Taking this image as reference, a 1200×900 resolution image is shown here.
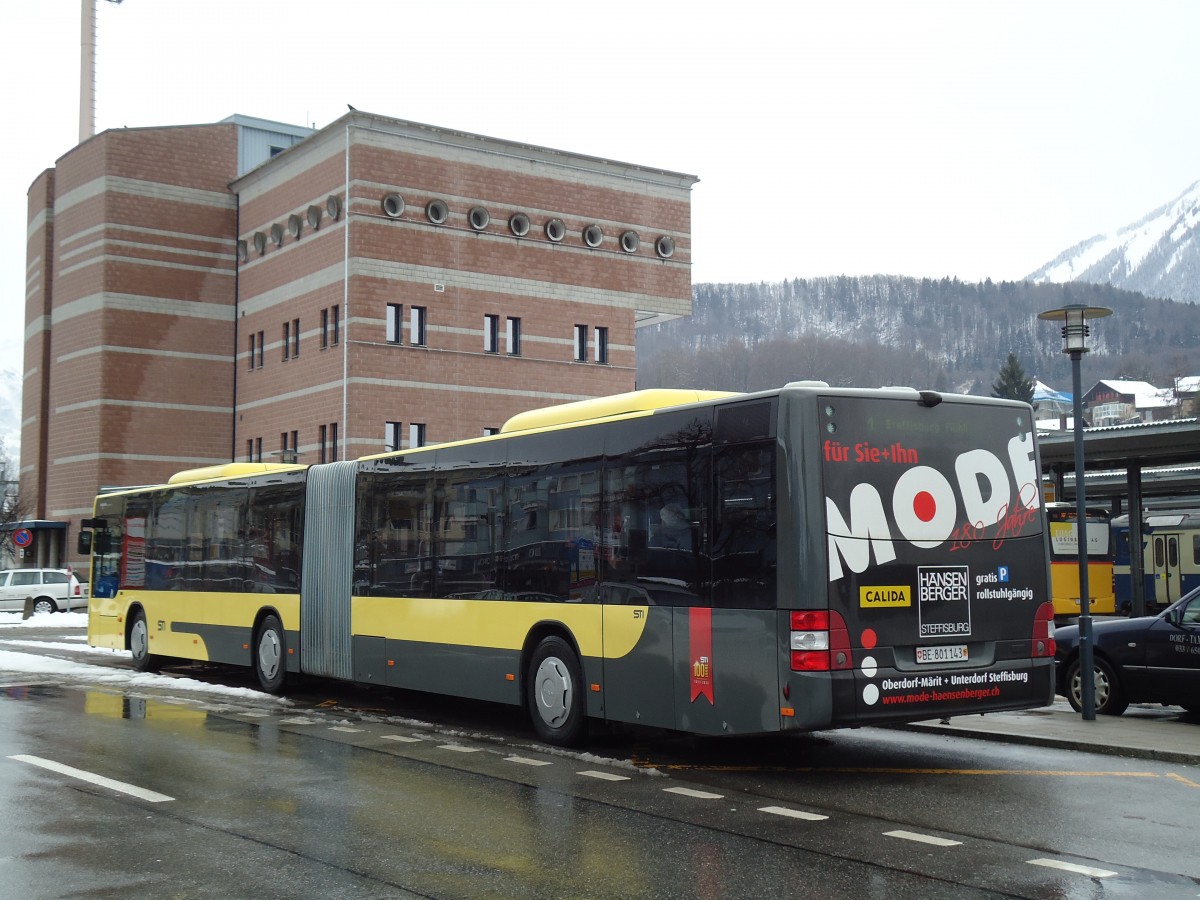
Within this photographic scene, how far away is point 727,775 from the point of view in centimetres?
1028

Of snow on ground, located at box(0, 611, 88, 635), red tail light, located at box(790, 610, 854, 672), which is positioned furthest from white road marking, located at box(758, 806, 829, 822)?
snow on ground, located at box(0, 611, 88, 635)

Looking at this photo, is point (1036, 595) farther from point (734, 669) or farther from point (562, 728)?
point (562, 728)

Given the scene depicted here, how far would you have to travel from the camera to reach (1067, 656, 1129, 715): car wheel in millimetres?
13961

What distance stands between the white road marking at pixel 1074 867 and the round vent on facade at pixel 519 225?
4515cm

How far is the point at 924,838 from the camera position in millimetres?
7840

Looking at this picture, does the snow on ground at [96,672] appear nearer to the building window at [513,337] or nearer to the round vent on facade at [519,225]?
the building window at [513,337]

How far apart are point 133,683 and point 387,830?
11.6 meters

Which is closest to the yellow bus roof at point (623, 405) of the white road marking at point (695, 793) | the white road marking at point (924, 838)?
the white road marking at point (695, 793)

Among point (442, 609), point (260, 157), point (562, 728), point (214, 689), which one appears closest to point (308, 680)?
point (214, 689)

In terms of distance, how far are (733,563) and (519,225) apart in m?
42.2

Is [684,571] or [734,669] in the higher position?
[684,571]

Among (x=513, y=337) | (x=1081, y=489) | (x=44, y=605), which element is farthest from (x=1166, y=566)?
(x=44, y=605)

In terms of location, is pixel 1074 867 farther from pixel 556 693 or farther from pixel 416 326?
pixel 416 326

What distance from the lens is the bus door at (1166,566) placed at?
4006 cm
